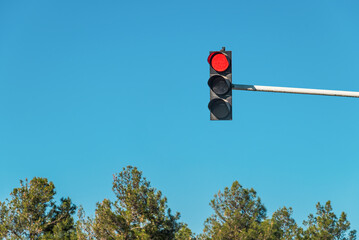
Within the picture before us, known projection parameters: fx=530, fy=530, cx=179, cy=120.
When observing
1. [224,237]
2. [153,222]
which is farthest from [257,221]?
[153,222]

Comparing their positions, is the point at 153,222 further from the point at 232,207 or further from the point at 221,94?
the point at 221,94

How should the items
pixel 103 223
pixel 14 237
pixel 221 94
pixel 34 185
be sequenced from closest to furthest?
pixel 221 94
pixel 103 223
pixel 14 237
pixel 34 185

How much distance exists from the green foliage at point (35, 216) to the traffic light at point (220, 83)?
39.0 metres

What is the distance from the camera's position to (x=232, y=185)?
51875 mm

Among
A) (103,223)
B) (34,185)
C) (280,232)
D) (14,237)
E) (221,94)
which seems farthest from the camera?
(280,232)

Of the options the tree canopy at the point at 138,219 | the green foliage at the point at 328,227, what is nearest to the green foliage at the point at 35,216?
the tree canopy at the point at 138,219

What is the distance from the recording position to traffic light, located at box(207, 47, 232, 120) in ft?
30.0

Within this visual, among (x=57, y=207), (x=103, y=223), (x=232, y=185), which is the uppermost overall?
(x=232, y=185)

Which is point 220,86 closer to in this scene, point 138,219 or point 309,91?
point 309,91

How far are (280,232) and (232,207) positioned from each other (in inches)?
227

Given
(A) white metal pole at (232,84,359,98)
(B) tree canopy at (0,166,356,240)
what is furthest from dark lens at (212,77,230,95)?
(B) tree canopy at (0,166,356,240)

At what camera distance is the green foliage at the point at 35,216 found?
46875 millimetres

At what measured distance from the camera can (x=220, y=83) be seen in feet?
30.2

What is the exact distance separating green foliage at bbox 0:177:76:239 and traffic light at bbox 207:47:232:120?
1534 inches
